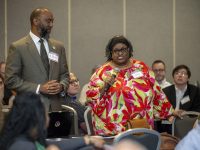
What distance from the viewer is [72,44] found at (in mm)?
7684

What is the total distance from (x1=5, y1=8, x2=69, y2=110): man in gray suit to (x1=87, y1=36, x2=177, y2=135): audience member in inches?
13.9

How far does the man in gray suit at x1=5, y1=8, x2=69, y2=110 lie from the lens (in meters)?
4.03

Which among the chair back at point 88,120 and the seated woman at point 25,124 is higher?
the seated woman at point 25,124

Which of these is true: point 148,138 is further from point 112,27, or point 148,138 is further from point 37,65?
point 112,27

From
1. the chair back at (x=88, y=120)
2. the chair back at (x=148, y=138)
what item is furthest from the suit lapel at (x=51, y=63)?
the chair back at (x=148, y=138)

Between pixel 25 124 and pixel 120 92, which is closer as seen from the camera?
pixel 25 124

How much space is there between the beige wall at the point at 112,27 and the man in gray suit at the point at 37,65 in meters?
3.44

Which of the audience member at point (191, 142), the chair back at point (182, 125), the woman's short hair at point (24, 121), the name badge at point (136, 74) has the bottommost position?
the chair back at point (182, 125)

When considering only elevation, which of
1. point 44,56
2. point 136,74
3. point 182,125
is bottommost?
point 182,125

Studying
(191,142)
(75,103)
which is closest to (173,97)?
(75,103)

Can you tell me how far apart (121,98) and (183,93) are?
1.85 m

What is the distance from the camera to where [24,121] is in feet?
7.36

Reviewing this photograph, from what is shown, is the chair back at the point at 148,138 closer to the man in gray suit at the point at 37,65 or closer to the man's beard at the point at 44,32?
the man in gray suit at the point at 37,65

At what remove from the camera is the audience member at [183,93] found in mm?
5570
